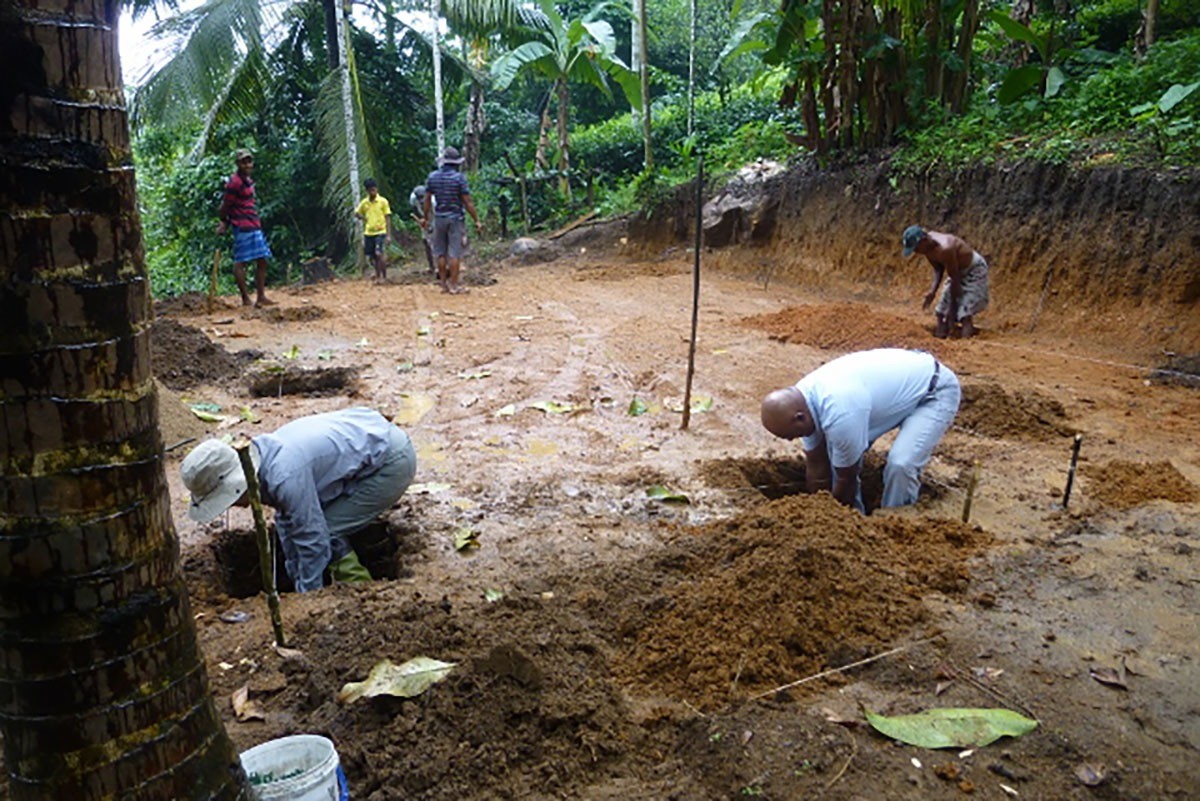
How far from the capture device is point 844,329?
8836mm

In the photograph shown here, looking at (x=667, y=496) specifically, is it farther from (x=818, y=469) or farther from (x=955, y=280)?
(x=955, y=280)

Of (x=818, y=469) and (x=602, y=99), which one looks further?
(x=602, y=99)

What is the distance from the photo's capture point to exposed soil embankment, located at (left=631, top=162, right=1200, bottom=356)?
8.09m

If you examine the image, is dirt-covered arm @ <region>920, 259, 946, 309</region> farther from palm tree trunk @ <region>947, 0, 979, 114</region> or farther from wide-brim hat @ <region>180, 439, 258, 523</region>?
wide-brim hat @ <region>180, 439, 258, 523</region>

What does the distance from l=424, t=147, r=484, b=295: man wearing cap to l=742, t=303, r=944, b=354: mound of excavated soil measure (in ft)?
14.4

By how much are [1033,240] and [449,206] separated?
7244 millimetres

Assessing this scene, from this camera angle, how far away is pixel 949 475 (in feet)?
17.2

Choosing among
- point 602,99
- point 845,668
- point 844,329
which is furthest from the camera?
point 602,99

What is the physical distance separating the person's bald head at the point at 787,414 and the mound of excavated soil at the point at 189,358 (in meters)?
5.34

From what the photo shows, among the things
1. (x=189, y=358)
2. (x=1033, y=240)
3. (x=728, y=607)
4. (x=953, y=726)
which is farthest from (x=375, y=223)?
(x=953, y=726)

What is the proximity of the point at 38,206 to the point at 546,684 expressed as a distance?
2.07m

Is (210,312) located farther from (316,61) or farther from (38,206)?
(38,206)

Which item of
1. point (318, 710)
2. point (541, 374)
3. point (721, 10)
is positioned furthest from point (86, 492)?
point (721, 10)

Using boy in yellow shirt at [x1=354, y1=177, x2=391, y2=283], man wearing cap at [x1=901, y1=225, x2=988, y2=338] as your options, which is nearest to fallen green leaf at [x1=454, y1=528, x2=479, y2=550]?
man wearing cap at [x1=901, y1=225, x2=988, y2=338]
